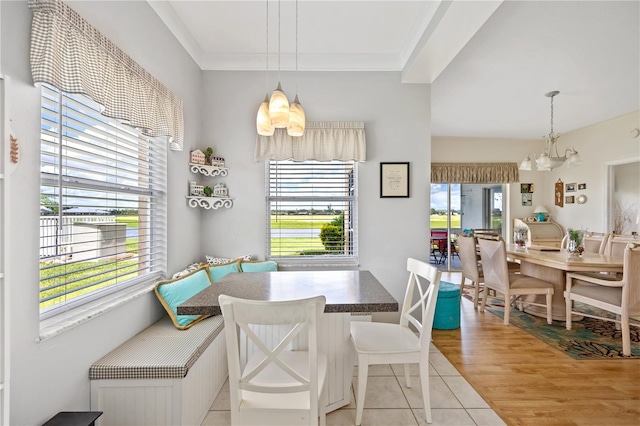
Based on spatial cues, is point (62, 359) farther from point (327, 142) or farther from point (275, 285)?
point (327, 142)

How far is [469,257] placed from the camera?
4117mm

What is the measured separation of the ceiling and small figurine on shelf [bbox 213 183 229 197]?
3.88ft

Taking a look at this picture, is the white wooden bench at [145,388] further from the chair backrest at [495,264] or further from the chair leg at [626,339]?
the chair leg at [626,339]

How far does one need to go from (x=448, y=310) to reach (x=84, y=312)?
311cm

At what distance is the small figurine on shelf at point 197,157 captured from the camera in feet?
9.39

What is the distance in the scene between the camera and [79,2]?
157cm

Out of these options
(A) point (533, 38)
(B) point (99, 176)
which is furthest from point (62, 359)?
(A) point (533, 38)

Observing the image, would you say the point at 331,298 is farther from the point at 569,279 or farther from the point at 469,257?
the point at 469,257

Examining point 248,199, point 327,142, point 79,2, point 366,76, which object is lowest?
point 248,199

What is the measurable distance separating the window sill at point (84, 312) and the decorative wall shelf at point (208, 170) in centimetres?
116

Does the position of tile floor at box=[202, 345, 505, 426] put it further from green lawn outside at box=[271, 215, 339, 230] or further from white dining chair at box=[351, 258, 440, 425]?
green lawn outside at box=[271, 215, 339, 230]

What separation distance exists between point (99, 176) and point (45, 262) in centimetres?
57

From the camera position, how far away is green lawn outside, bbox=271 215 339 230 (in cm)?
322

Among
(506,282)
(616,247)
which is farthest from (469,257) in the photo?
(616,247)
